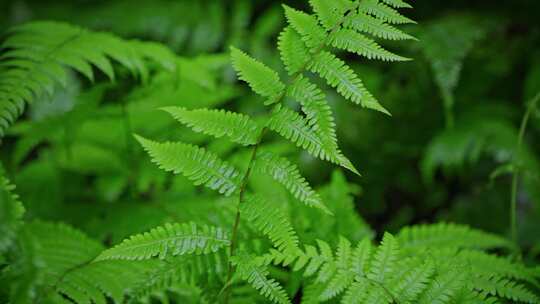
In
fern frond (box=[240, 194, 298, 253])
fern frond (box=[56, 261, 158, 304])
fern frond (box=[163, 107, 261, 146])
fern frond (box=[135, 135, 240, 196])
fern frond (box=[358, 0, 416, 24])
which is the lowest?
fern frond (box=[56, 261, 158, 304])

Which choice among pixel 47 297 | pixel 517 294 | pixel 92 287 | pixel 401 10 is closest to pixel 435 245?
pixel 517 294

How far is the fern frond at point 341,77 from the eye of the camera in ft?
4.39

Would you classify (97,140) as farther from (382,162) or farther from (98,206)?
(382,162)

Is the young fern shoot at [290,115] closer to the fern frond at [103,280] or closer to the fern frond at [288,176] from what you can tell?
the fern frond at [288,176]

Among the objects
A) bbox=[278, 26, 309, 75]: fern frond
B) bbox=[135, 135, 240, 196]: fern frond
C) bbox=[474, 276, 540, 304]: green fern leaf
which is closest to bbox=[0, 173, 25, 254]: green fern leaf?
bbox=[135, 135, 240, 196]: fern frond

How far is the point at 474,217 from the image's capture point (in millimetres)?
2854

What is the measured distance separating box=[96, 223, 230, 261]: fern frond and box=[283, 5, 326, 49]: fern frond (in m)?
0.58

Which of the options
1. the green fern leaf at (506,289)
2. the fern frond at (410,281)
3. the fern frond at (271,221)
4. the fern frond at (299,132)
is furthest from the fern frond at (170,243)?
the green fern leaf at (506,289)

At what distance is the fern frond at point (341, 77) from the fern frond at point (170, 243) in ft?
1.68

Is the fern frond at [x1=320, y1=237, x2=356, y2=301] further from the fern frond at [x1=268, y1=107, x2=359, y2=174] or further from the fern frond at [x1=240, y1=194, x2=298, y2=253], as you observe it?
the fern frond at [x1=268, y1=107, x2=359, y2=174]

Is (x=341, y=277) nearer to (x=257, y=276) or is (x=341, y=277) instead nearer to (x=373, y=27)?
(x=257, y=276)

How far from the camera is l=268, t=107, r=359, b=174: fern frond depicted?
132cm

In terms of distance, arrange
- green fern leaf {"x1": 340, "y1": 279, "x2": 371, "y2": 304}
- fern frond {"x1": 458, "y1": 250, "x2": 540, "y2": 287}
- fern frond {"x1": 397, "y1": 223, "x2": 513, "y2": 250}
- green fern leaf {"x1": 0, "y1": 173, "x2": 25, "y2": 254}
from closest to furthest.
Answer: green fern leaf {"x1": 0, "y1": 173, "x2": 25, "y2": 254} < green fern leaf {"x1": 340, "y1": 279, "x2": 371, "y2": 304} < fern frond {"x1": 458, "y1": 250, "x2": 540, "y2": 287} < fern frond {"x1": 397, "y1": 223, "x2": 513, "y2": 250}

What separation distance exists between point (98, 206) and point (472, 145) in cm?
196
